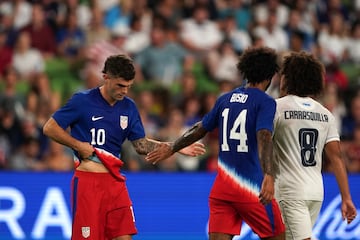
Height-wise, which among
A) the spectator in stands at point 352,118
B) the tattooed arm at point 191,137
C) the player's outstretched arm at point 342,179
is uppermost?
the spectator in stands at point 352,118

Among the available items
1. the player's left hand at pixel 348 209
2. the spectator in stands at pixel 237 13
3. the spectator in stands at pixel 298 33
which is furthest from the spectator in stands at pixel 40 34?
the player's left hand at pixel 348 209

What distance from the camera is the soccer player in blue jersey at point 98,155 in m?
8.87

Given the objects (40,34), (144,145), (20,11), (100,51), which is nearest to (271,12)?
(100,51)

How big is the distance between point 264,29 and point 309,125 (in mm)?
9981

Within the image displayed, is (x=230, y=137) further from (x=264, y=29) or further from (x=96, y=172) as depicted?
(x=264, y=29)

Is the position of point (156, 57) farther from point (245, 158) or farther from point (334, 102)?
point (245, 158)

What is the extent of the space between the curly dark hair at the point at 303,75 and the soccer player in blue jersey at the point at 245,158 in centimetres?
16

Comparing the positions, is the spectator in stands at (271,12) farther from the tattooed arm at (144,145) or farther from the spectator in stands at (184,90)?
the tattooed arm at (144,145)

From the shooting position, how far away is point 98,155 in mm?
8898

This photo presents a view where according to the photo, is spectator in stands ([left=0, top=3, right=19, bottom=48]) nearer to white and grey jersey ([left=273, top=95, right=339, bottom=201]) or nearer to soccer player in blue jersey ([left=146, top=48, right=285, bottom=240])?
soccer player in blue jersey ([left=146, top=48, right=285, bottom=240])

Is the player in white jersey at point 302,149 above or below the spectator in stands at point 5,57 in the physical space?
below

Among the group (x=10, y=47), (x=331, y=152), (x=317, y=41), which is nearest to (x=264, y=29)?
(x=317, y=41)

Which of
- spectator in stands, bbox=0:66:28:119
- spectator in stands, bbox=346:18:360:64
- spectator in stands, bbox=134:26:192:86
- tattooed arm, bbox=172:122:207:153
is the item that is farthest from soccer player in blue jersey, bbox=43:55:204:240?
spectator in stands, bbox=346:18:360:64

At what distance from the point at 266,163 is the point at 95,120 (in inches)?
66.5
